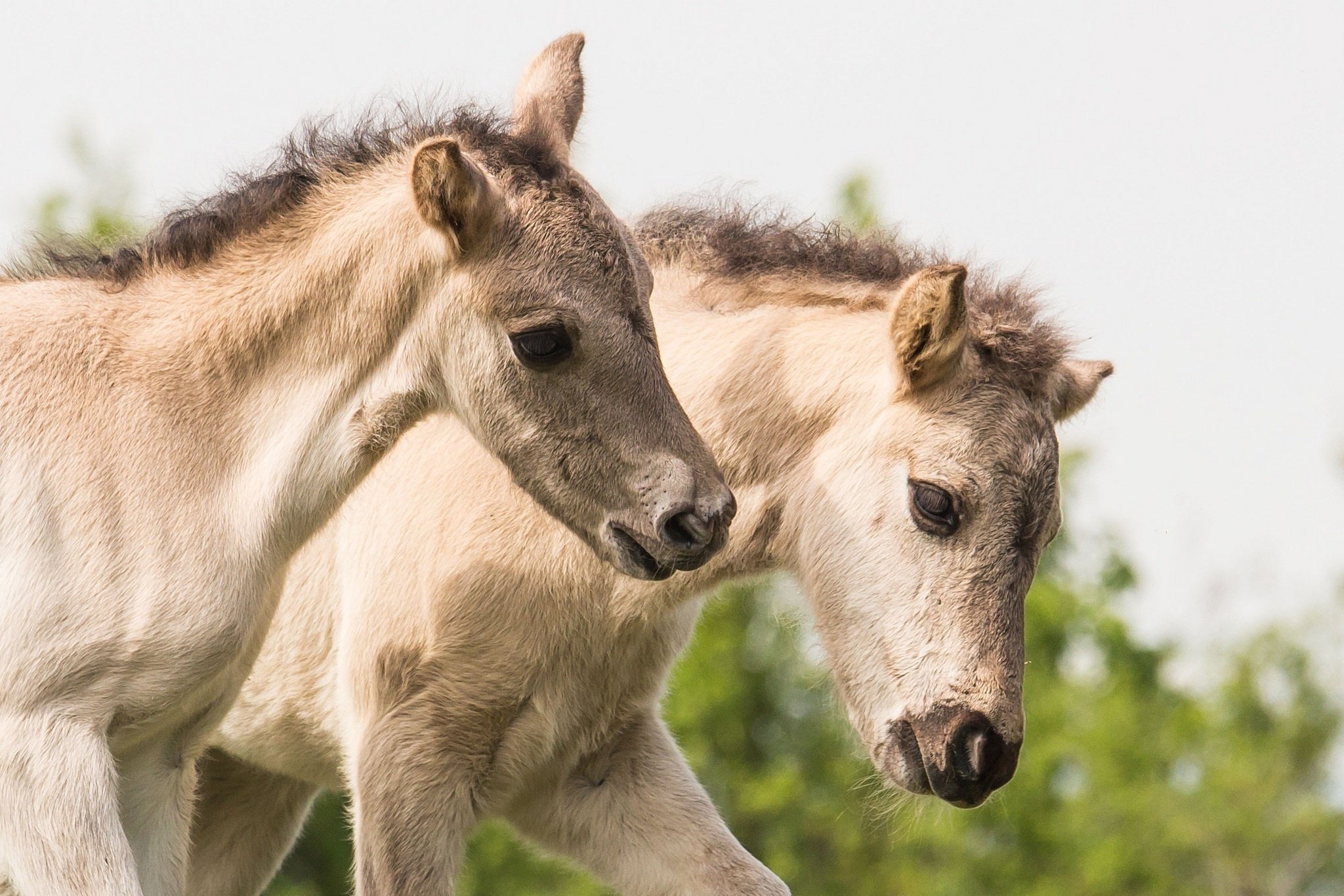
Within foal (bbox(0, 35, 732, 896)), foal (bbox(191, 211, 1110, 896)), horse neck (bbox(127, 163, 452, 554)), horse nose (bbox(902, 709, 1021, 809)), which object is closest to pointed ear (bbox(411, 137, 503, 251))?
foal (bbox(0, 35, 732, 896))

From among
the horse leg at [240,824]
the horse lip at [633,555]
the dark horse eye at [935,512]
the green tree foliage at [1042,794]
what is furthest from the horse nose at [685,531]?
the green tree foliage at [1042,794]

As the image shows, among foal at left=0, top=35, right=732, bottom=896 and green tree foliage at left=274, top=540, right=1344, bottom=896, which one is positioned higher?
foal at left=0, top=35, right=732, bottom=896

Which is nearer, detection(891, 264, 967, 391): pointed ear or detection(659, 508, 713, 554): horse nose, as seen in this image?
detection(659, 508, 713, 554): horse nose

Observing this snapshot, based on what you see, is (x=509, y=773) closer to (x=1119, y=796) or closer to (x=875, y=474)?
(x=875, y=474)

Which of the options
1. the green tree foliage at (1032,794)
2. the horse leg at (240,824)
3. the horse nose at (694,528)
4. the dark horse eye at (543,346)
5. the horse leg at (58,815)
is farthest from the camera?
the green tree foliage at (1032,794)

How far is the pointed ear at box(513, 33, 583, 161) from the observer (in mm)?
5703

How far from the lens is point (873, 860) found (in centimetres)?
3002

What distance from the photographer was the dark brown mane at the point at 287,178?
5.53 meters

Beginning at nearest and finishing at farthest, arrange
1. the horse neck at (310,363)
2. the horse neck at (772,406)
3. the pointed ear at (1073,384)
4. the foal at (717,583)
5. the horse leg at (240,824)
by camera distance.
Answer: the horse neck at (310,363) → the foal at (717,583) → the horse neck at (772,406) → the pointed ear at (1073,384) → the horse leg at (240,824)

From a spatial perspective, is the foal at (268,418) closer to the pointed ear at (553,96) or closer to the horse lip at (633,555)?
the horse lip at (633,555)

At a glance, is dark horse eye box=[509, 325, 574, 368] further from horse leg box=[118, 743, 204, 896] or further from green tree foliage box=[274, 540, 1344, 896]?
green tree foliage box=[274, 540, 1344, 896]

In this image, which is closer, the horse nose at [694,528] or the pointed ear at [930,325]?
the horse nose at [694,528]

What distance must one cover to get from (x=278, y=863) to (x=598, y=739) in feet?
7.57

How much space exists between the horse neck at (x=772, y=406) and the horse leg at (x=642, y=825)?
75 cm
